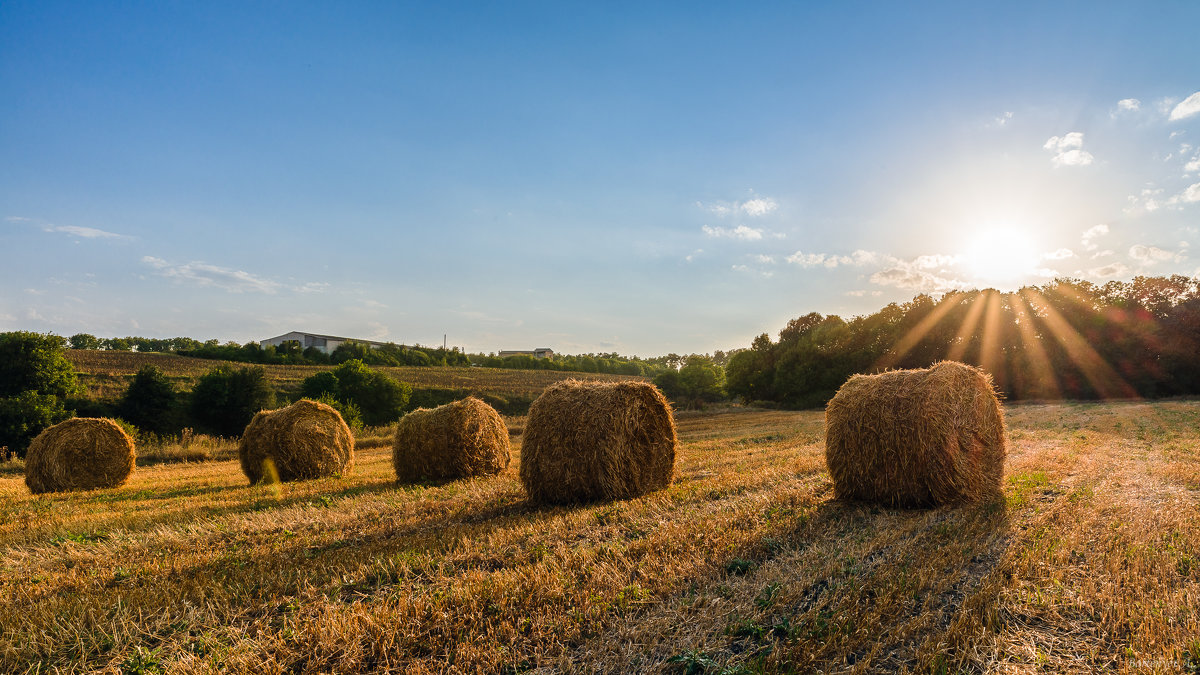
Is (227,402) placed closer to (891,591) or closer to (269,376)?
(269,376)

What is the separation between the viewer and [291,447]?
46.6 feet

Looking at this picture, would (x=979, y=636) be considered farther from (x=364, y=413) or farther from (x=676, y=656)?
(x=364, y=413)

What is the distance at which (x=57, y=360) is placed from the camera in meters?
34.4

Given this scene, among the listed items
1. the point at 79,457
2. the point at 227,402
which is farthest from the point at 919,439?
the point at 227,402

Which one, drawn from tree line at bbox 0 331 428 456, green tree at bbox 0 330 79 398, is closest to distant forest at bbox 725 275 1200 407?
tree line at bbox 0 331 428 456

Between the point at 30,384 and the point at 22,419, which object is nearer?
the point at 22,419

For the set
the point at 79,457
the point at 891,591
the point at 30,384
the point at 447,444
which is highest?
the point at 891,591

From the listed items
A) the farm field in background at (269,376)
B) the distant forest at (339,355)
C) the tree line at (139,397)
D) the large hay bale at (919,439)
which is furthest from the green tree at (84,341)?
the large hay bale at (919,439)

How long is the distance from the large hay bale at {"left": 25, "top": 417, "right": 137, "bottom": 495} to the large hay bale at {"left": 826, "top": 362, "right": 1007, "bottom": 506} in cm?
1735

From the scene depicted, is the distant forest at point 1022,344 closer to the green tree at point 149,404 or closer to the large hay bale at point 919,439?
the large hay bale at point 919,439

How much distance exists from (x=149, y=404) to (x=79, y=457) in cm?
2461

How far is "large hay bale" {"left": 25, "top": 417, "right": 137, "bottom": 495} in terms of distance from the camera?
1396 cm

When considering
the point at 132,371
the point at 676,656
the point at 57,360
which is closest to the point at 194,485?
the point at 676,656

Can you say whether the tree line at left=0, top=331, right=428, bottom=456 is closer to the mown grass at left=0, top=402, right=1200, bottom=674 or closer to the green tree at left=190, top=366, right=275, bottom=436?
the green tree at left=190, top=366, right=275, bottom=436
